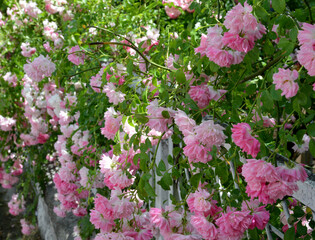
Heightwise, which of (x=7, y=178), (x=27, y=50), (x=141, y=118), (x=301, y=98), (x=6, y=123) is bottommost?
(x=7, y=178)

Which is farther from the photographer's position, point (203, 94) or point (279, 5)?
point (203, 94)

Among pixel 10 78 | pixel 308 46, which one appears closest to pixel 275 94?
pixel 308 46

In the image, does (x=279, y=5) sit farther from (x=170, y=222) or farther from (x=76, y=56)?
(x=76, y=56)

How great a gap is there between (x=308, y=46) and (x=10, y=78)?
11.1 feet

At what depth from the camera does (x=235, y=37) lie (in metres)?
1.02

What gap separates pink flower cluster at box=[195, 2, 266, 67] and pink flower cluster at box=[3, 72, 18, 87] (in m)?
2.88

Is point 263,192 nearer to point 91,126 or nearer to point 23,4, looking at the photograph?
point 91,126

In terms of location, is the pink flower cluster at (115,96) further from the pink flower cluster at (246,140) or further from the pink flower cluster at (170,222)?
the pink flower cluster at (246,140)

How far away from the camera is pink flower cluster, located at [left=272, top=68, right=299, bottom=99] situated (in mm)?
813

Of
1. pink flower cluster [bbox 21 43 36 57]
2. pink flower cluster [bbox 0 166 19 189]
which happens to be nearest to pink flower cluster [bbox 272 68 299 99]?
pink flower cluster [bbox 21 43 36 57]

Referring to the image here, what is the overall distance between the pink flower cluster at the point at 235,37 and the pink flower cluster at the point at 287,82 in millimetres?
198

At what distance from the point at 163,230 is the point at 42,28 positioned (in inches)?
106

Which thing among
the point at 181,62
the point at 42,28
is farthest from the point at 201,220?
the point at 42,28

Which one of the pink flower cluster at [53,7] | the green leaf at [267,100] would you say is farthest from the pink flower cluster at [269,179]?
the pink flower cluster at [53,7]
